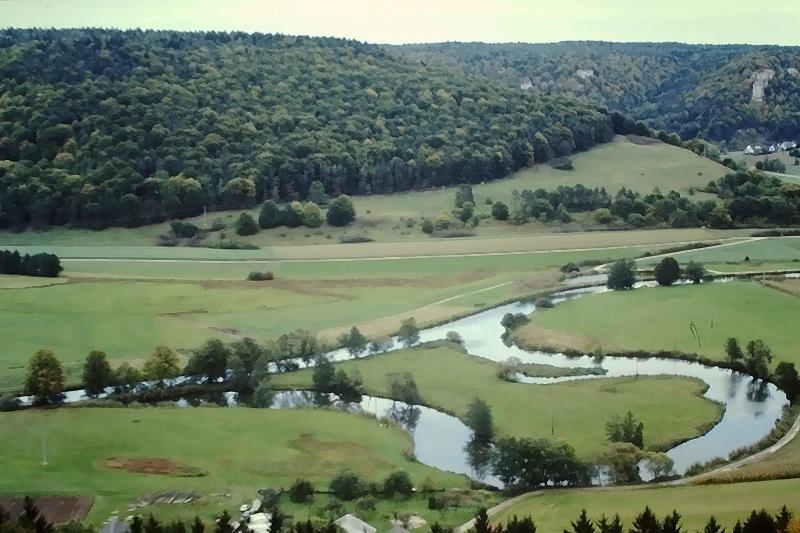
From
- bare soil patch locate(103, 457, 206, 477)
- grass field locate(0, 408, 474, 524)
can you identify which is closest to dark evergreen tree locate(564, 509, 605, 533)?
grass field locate(0, 408, 474, 524)

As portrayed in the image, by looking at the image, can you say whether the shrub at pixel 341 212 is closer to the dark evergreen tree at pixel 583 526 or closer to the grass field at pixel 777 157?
the dark evergreen tree at pixel 583 526

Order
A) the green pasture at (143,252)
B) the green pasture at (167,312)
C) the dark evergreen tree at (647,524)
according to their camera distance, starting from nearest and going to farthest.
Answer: the dark evergreen tree at (647,524) → the green pasture at (167,312) → the green pasture at (143,252)

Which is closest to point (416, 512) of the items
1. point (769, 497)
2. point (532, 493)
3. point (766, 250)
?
point (532, 493)

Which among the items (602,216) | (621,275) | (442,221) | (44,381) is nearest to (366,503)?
(44,381)

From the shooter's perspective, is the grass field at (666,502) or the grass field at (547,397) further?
the grass field at (547,397)

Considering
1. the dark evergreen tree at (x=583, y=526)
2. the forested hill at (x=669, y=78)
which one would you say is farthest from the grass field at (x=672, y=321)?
the forested hill at (x=669, y=78)

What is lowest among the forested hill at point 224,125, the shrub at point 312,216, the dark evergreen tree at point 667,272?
the dark evergreen tree at point 667,272
